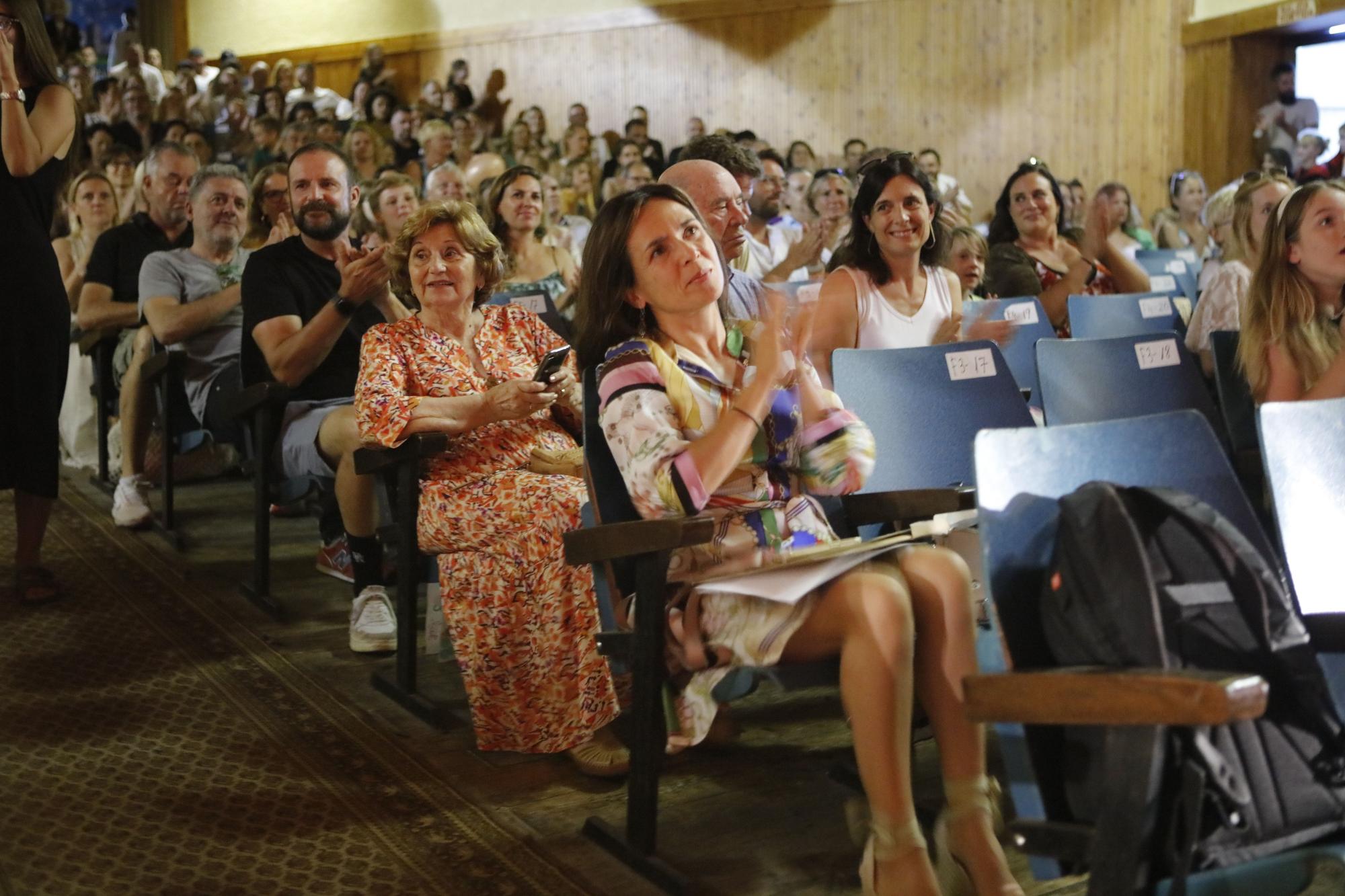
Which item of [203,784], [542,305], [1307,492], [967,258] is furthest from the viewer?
[967,258]

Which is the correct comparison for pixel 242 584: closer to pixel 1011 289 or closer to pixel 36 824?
pixel 36 824

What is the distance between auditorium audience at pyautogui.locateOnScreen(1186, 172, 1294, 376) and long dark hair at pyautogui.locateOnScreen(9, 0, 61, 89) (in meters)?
2.84

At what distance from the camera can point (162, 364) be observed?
3.90m

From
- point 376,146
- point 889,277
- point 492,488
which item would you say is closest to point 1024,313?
point 889,277

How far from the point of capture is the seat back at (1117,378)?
2.72 m

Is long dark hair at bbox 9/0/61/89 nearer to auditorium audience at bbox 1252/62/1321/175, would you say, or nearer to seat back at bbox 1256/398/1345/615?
seat back at bbox 1256/398/1345/615

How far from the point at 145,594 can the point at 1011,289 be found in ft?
9.00

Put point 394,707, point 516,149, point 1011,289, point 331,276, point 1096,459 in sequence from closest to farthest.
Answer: point 1096,459
point 394,707
point 331,276
point 1011,289
point 516,149

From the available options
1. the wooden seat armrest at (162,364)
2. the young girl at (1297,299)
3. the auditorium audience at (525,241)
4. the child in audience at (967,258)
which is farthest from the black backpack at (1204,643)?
the wooden seat armrest at (162,364)

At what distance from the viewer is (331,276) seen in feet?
11.5

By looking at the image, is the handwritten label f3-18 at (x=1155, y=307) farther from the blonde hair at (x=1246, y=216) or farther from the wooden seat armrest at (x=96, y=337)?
the wooden seat armrest at (x=96, y=337)

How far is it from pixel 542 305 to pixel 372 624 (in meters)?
1.14

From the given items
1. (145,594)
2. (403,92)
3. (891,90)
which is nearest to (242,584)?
(145,594)

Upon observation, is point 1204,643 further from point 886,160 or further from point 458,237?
point 886,160
